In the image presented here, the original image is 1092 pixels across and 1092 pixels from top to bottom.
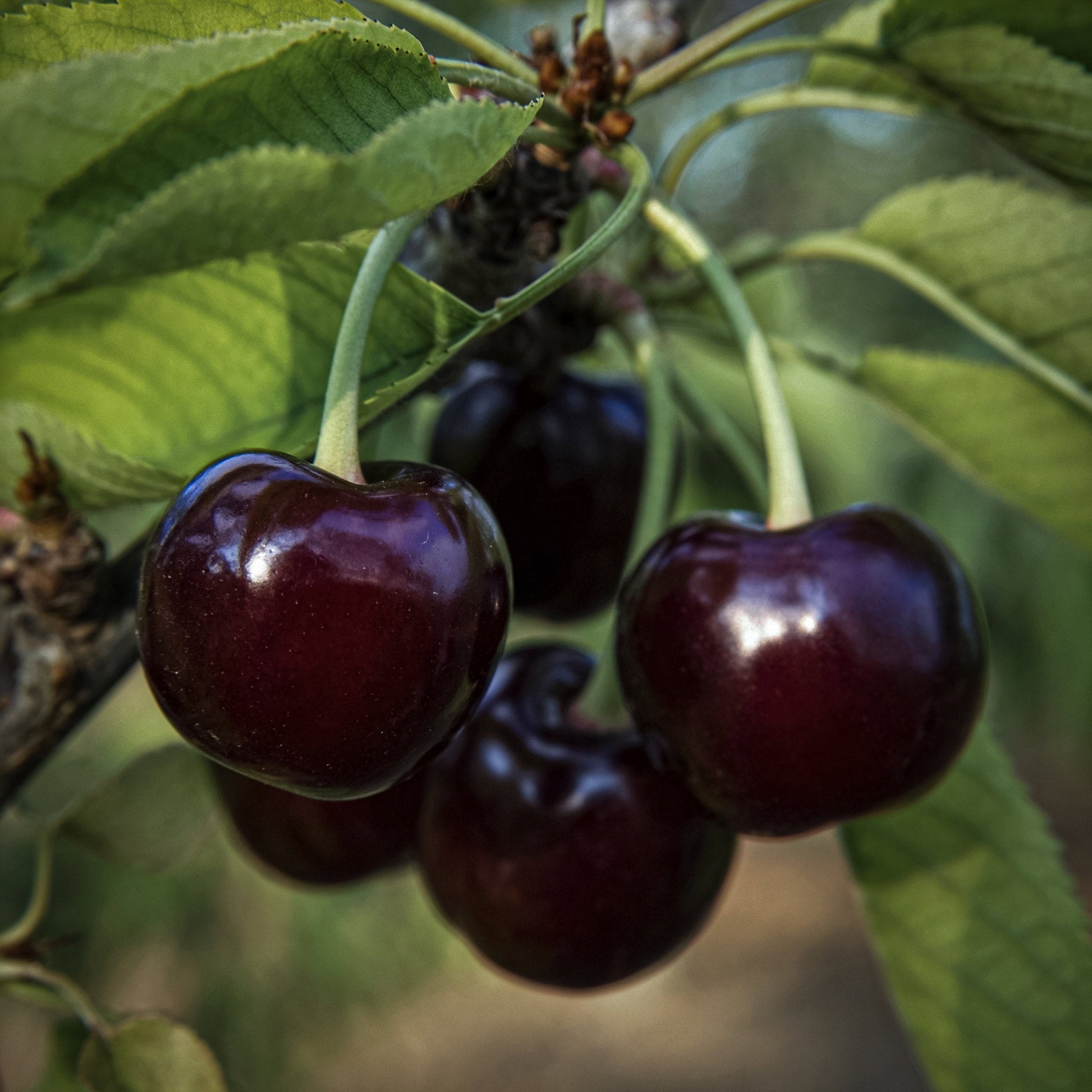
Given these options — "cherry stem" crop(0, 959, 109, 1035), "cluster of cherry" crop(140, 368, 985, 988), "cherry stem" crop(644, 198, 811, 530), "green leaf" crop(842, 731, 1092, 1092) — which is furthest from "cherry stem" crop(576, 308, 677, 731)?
"cherry stem" crop(0, 959, 109, 1035)

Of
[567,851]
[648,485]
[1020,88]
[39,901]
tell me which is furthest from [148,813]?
[1020,88]

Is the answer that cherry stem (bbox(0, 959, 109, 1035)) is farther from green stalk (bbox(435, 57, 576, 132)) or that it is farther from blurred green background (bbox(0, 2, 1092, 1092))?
green stalk (bbox(435, 57, 576, 132))

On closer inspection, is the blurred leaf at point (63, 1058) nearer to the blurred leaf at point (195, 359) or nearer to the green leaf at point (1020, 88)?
the blurred leaf at point (195, 359)

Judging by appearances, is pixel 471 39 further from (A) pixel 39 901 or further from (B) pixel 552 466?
(A) pixel 39 901

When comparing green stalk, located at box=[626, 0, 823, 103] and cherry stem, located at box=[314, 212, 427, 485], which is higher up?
green stalk, located at box=[626, 0, 823, 103]

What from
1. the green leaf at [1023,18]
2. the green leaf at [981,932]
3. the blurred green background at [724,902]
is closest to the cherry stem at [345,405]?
the blurred green background at [724,902]

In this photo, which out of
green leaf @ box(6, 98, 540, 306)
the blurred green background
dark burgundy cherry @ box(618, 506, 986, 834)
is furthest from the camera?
the blurred green background

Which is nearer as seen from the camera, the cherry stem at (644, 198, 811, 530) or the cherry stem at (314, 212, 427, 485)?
the cherry stem at (314, 212, 427, 485)
